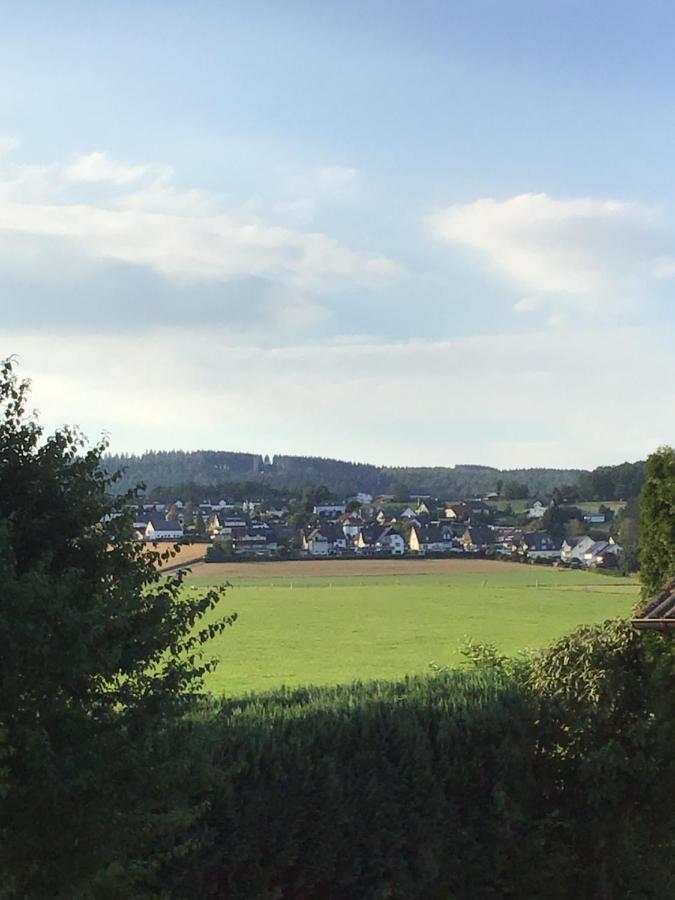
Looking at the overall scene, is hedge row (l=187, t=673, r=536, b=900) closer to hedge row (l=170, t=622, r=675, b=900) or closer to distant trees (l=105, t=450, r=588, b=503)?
hedge row (l=170, t=622, r=675, b=900)

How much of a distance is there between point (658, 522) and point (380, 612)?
37.9 metres

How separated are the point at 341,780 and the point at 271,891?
3.34 feet

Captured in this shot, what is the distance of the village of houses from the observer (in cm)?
7856

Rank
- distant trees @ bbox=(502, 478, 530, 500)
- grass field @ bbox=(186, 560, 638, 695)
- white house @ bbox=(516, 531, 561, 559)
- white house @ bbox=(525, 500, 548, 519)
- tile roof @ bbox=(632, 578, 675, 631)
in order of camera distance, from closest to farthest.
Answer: tile roof @ bbox=(632, 578, 675, 631) → grass field @ bbox=(186, 560, 638, 695) → white house @ bbox=(516, 531, 561, 559) → white house @ bbox=(525, 500, 548, 519) → distant trees @ bbox=(502, 478, 530, 500)

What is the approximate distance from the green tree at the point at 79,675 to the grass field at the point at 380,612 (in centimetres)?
1057

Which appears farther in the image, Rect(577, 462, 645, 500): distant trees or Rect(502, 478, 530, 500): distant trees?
Rect(502, 478, 530, 500): distant trees

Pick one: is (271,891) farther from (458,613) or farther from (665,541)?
(458,613)

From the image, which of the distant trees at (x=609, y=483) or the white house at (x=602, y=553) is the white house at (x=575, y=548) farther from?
the distant trees at (x=609, y=483)

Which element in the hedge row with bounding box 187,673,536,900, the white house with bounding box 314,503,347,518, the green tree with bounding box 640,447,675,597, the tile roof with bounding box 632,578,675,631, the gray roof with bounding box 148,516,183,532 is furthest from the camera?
the white house with bounding box 314,503,347,518

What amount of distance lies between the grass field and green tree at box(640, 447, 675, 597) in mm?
5586

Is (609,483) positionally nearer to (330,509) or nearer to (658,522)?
(330,509)

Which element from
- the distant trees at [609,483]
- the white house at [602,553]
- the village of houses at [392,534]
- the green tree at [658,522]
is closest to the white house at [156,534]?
the green tree at [658,522]

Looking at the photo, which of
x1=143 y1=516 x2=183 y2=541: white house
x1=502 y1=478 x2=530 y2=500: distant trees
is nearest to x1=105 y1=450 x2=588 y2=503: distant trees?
x1=502 y1=478 x2=530 y2=500: distant trees

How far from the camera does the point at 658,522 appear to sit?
12859 mm
